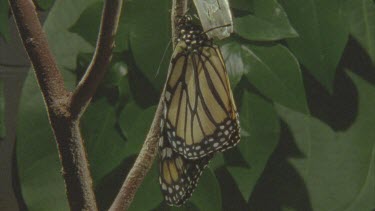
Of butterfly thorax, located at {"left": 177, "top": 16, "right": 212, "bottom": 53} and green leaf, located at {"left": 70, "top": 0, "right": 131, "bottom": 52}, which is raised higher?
butterfly thorax, located at {"left": 177, "top": 16, "right": 212, "bottom": 53}

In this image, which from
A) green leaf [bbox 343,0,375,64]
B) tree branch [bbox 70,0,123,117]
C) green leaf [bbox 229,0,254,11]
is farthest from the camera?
green leaf [bbox 343,0,375,64]

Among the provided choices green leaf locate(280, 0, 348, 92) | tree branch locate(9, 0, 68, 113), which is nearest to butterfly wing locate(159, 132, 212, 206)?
tree branch locate(9, 0, 68, 113)

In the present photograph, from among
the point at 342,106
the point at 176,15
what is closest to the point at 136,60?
the point at 176,15

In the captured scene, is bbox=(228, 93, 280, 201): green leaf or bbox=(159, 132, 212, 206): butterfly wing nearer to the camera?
bbox=(159, 132, 212, 206): butterfly wing

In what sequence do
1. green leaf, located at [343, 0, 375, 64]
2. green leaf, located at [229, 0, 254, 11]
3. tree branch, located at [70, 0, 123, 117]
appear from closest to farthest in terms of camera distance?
tree branch, located at [70, 0, 123, 117], green leaf, located at [229, 0, 254, 11], green leaf, located at [343, 0, 375, 64]

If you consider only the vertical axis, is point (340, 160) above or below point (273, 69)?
below

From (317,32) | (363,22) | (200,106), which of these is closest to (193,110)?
(200,106)

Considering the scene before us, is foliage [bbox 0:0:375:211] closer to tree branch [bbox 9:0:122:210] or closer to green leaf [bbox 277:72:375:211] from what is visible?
green leaf [bbox 277:72:375:211]

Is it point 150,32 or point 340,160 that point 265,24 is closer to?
point 150,32
